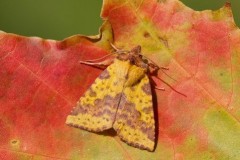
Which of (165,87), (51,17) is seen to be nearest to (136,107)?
(165,87)

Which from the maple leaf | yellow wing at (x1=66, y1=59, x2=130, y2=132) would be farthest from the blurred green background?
the maple leaf

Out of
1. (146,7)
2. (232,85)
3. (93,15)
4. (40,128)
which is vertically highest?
(146,7)

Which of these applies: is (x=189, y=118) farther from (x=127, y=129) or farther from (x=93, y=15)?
(x=93, y=15)

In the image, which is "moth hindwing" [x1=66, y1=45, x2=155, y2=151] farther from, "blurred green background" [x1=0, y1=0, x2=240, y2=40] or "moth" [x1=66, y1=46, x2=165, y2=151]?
"blurred green background" [x1=0, y1=0, x2=240, y2=40]

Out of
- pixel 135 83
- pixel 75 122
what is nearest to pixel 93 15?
pixel 135 83

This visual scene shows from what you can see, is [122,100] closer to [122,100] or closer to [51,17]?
[122,100]

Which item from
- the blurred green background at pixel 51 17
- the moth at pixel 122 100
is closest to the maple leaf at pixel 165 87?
the moth at pixel 122 100

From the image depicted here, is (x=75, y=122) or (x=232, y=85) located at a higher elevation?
(x=232, y=85)
